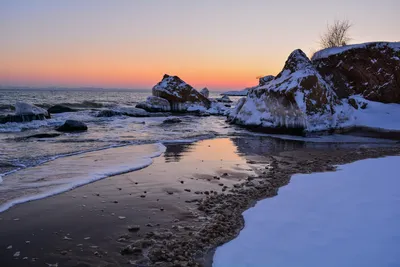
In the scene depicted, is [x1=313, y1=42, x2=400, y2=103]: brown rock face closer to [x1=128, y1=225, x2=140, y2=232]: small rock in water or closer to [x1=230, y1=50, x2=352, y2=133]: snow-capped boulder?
[x1=230, y1=50, x2=352, y2=133]: snow-capped boulder

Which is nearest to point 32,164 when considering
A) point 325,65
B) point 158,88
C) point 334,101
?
point 334,101

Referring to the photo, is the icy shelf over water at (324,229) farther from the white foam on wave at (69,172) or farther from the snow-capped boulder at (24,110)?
the snow-capped boulder at (24,110)

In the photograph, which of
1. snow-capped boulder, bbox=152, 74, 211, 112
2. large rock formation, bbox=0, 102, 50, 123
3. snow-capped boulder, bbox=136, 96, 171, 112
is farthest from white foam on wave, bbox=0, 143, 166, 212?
snow-capped boulder, bbox=152, 74, 211, 112

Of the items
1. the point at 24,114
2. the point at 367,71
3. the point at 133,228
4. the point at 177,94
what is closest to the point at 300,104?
the point at 367,71

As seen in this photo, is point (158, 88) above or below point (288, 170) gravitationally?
above

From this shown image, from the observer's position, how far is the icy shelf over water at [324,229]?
3.15 meters

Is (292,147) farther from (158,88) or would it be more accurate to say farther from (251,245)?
(158,88)

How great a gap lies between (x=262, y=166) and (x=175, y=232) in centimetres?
438

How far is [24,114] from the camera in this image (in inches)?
739

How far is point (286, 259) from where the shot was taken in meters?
3.20

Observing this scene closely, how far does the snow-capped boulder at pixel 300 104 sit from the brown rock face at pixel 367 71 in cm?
298

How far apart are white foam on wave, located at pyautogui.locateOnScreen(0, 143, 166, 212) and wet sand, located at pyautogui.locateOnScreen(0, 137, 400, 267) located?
0.28 meters

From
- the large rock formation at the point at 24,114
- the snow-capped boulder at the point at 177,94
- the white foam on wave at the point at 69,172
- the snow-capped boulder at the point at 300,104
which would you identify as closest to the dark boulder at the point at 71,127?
the large rock formation at the point at 24,114

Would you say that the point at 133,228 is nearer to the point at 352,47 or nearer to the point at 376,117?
the point at 376,117
